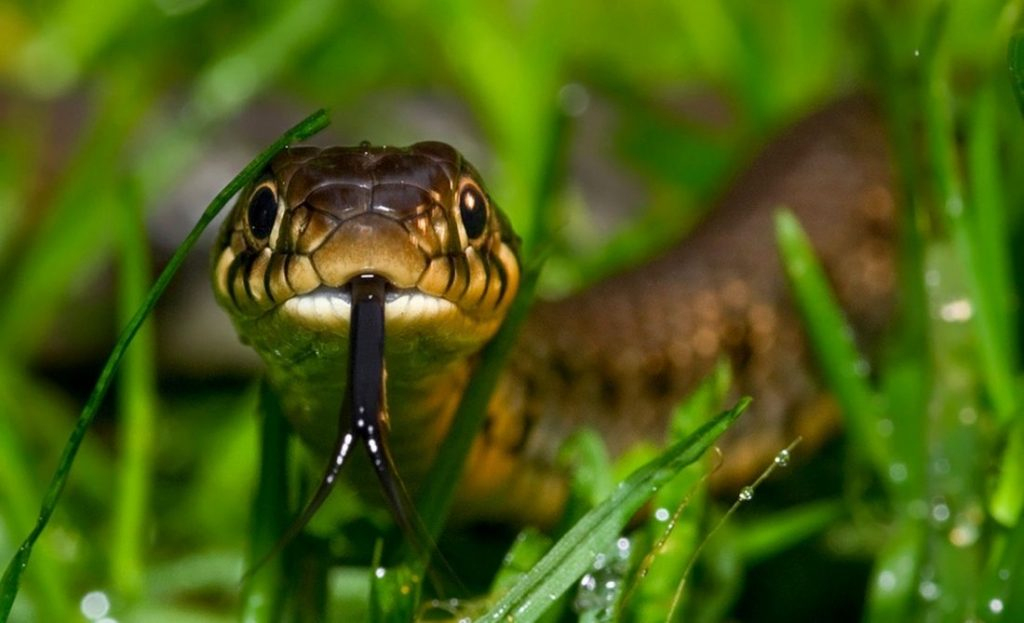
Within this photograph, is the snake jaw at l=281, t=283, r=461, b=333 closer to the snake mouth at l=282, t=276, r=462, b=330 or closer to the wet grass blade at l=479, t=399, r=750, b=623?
the snake mouth at l=282, t=276, r=462, b=330

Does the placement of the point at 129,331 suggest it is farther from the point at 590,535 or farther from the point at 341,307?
the point at 590,535

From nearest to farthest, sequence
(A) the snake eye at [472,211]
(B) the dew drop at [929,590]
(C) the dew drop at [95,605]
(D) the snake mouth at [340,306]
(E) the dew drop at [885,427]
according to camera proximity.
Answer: (D) the snake mouth at [340,306]
(A) the snake eye at [472,211]
(B) the dew drop at [929,590]
(C) the dew drop at [95,605]
(E) the dew drop at [885,427]

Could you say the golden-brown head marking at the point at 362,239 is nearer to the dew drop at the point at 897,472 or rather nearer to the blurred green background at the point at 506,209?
the blurred green background at the point at 506,209

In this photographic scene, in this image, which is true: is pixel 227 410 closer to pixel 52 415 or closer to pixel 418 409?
pixel 52 415

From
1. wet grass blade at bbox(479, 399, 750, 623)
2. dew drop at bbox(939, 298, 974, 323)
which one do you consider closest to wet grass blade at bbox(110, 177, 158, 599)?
wet grass blade at bbox(479, 399, 750, 623)

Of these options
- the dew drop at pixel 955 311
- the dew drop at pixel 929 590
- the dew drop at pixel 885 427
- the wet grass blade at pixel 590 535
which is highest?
the dew drop at pixel 955 311

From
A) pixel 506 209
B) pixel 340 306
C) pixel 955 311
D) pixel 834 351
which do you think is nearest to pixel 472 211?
pixel 340 306

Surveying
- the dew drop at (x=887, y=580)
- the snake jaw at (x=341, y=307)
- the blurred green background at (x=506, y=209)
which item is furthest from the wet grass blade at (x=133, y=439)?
the dew drop at (x=887, y=580)
